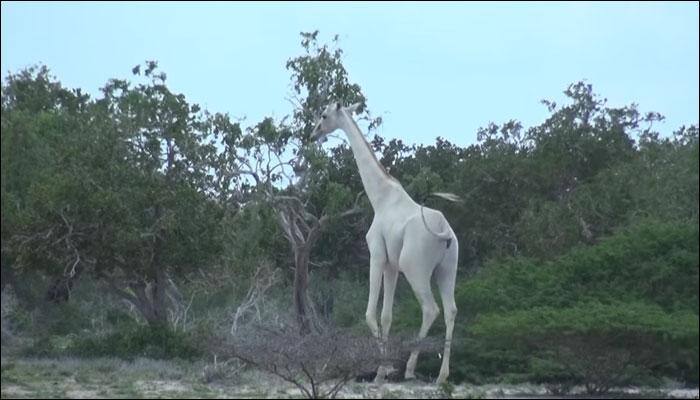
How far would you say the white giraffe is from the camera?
22.0 meters

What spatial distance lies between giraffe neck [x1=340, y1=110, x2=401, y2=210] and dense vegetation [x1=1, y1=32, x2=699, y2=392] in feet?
8.45

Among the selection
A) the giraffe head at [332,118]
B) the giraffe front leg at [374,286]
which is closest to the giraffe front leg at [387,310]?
the giraffe front leg at [374,286]

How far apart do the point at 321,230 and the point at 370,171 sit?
8800 millimetres

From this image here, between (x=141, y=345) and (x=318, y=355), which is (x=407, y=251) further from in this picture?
(x=141, y=345)

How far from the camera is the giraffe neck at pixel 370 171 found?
A: 23.1 m

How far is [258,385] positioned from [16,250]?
5.60m

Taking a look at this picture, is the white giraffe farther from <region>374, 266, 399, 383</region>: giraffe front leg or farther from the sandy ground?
the sandy ground

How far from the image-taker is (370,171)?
23.3 meters

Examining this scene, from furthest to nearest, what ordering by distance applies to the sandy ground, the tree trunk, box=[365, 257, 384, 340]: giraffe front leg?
the tree trunk, box=[365, 257, 384, 340]: giraffe front leg, the sandy ground

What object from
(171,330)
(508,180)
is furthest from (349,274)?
(171,330)

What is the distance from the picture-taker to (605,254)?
22.6 m

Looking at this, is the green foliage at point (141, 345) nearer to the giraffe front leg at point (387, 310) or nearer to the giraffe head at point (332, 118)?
the giraffe front leg at point (387, 310)

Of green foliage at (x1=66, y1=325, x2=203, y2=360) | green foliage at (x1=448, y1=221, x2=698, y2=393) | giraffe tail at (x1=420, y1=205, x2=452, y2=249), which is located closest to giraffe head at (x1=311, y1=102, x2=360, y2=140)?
giraffe tail at (x1=420, y1=205, x2=452, y2=249)

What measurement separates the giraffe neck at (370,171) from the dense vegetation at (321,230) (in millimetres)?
2577
